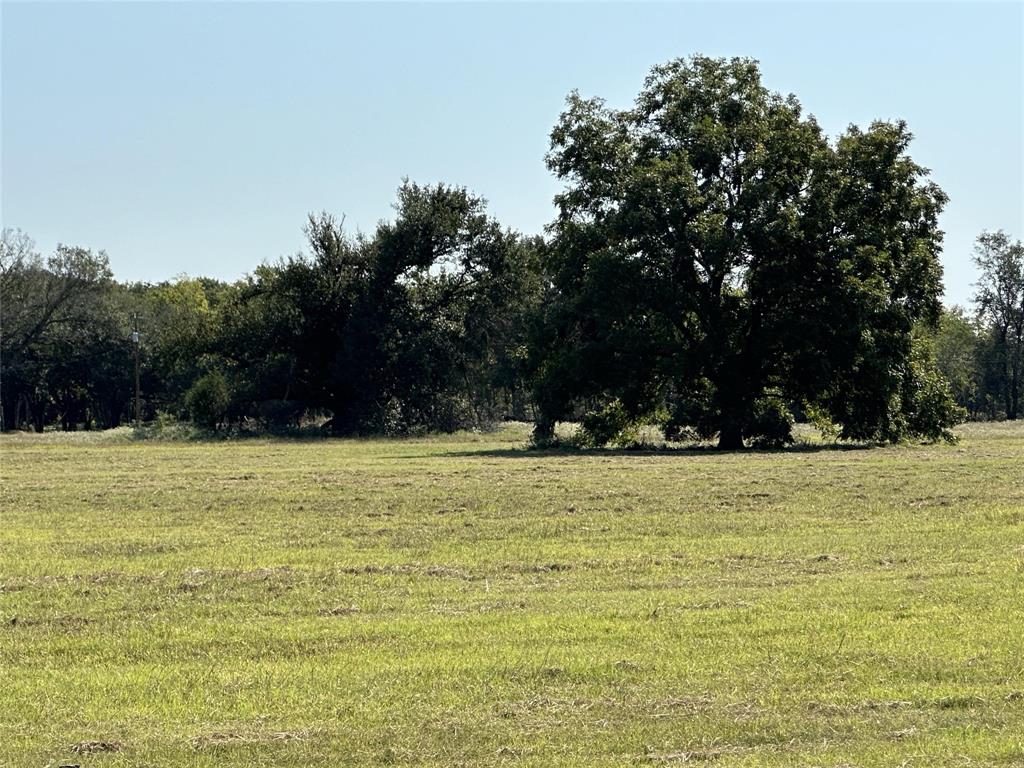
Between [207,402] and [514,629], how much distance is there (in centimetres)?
5348

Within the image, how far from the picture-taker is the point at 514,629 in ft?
40.3

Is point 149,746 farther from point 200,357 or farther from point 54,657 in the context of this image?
point 200,357

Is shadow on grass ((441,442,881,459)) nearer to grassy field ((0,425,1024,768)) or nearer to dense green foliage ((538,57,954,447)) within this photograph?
dense green foliage ((538,57,954,447))

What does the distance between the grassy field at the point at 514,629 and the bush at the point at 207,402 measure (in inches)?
1490

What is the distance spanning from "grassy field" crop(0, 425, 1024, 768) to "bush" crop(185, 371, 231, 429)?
37858mm

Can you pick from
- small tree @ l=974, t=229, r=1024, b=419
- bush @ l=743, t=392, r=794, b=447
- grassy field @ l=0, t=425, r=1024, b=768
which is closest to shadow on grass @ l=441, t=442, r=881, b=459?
bush @ l=743, t=392, r=794, b=447

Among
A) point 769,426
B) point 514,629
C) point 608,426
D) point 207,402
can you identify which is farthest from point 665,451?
point 514,629

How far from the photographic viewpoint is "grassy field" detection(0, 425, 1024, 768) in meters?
8.72

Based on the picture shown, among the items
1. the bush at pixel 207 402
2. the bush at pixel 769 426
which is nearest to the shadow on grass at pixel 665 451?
the bush at pixel 769 426

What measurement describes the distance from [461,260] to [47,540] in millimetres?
51290

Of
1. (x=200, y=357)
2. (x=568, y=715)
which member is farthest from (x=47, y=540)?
(x=200, y=357)

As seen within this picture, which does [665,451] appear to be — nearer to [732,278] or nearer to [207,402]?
[732,278]

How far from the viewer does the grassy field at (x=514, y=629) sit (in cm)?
872

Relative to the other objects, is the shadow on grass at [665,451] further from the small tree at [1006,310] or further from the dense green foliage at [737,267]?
the small tree at [1006,310]
